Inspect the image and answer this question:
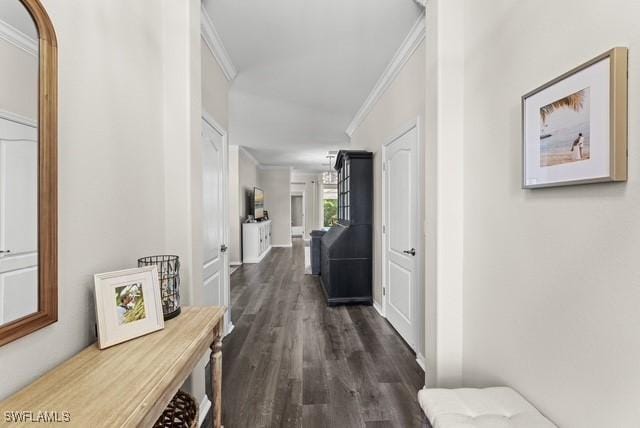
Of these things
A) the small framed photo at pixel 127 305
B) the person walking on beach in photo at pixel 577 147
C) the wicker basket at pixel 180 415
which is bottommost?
the wicker basket at pixel 180 415

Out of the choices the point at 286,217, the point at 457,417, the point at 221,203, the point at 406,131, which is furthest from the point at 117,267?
the point at 286,217

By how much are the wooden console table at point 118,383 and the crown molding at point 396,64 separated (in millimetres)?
2516

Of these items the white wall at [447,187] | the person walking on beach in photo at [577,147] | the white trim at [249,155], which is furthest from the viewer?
the white trim at [249,155]

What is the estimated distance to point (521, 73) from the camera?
1255mm

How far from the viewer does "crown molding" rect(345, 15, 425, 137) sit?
235 centimetres

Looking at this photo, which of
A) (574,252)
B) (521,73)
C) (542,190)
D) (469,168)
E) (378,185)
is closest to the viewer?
(574,252)

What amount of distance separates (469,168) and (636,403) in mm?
1107

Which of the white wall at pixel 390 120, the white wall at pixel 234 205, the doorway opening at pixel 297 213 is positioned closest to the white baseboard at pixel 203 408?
the white wall at pixel 390 120

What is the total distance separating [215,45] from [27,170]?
2.08 meters

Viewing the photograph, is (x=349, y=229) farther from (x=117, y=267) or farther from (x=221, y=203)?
(x=117, y=267)

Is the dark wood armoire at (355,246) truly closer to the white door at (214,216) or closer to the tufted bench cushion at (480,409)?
the white door at (214,216)

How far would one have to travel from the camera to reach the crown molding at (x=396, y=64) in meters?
2.35

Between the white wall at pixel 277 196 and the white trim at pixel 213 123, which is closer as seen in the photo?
A: the white trim at pixel 213 123

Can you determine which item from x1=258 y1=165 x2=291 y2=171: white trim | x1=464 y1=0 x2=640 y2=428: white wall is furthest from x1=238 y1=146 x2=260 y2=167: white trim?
x1=464 y1=0 x2=640 y2=428: white wall
